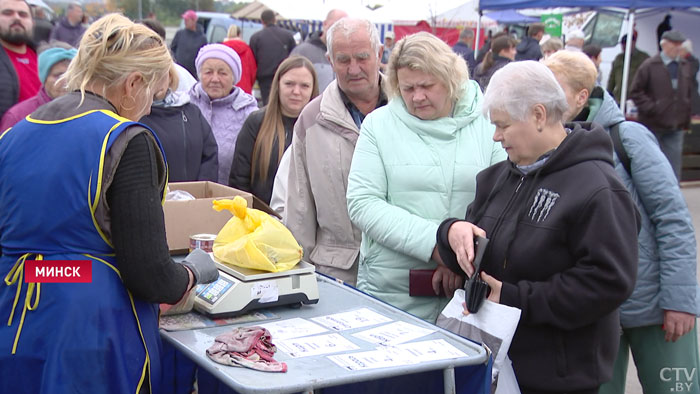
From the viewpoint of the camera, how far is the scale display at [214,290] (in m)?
A: 2.17

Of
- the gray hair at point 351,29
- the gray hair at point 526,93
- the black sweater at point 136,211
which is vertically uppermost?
the gray hair at point 351,29

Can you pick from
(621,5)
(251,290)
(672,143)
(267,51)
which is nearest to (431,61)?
(251,290)

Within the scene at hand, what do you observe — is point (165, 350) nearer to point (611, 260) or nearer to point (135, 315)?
point (135, 315)

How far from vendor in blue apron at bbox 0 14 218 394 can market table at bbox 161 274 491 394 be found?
0.19 meters

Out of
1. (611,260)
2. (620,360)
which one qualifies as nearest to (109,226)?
(611,260)

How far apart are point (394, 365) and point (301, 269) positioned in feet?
1.89

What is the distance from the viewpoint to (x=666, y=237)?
2.62 m

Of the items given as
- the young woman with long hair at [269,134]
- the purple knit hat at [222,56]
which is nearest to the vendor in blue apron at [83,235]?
the young woman with long hair at [269,134]

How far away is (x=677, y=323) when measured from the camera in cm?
266

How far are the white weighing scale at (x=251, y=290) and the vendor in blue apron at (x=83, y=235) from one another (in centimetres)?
30

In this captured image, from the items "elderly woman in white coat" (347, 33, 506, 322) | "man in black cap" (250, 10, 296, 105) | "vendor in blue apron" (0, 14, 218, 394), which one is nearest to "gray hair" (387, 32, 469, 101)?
"elderly woman in white coat" (347, 33, 506, 322)

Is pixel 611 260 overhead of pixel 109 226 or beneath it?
beneath

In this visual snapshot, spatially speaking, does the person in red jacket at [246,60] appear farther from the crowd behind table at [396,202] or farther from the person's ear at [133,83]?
the person's ear at [133,83]

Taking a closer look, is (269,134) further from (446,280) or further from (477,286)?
(477,286)
